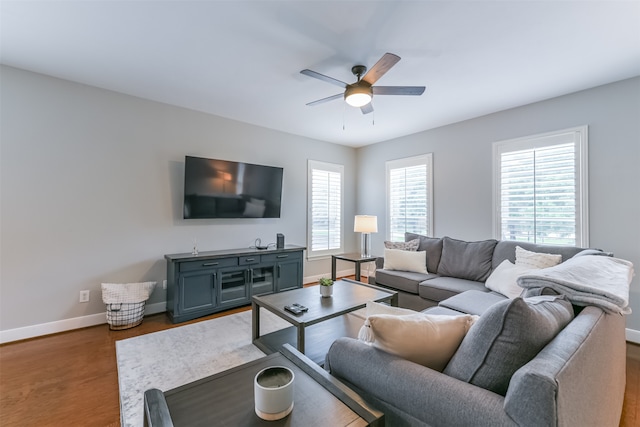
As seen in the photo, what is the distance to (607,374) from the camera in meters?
1.25

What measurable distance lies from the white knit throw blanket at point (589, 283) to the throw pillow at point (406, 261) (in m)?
1.98

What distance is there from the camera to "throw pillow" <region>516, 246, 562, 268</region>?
271cm

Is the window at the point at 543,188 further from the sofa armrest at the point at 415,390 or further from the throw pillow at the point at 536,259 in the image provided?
the sofa armrest at the point at 415,390

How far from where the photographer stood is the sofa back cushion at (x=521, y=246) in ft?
9.04

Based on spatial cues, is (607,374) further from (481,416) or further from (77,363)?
(77,363)

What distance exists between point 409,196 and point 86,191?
4504 millimetres

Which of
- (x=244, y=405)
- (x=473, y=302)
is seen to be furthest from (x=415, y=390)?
(x=473, y=302)

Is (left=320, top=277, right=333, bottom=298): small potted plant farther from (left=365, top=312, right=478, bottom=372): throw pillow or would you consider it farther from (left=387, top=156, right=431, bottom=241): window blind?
(left=387, top=156, right=431, bottom=241): window blind

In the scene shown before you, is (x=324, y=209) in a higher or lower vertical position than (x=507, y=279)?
higher

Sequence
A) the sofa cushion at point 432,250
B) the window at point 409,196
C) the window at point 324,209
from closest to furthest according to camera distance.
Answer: the sofa cushion at point 432,250 < the window at point 409,196 < the window at point 324,209

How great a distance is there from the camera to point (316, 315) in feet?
7.23

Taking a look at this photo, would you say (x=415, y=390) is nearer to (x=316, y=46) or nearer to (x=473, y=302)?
(x=473, y=302)

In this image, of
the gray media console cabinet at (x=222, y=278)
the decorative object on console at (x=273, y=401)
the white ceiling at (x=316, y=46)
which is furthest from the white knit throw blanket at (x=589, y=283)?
the gray media console cabinet at (x=222, y=278)

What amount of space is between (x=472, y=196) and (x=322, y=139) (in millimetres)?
2696
